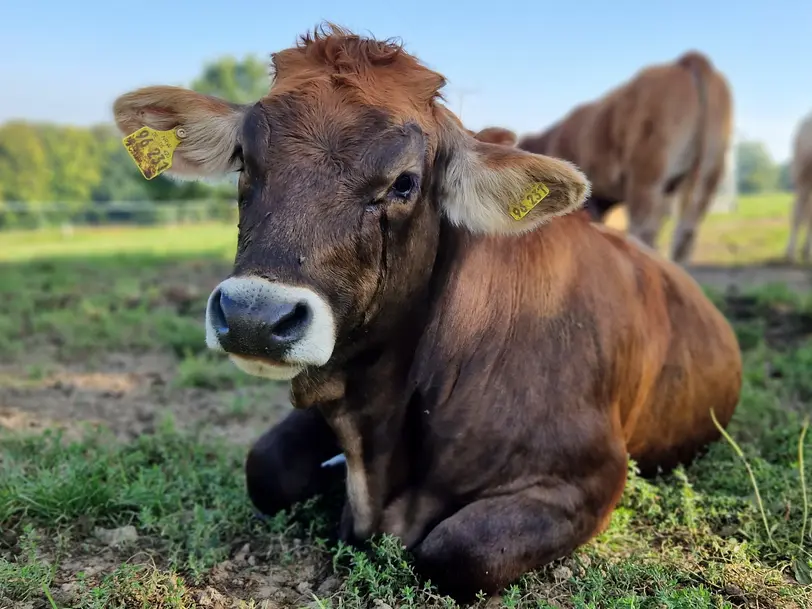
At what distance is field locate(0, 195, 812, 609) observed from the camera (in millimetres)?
2256

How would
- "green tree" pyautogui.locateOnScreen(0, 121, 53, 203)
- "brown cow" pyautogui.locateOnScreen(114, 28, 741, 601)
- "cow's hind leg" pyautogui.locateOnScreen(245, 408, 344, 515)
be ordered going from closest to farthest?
"brown cow" pyautogui.locateOnScreen(114, 28, 741, 601) < "cow's hind leg" pyautogui.locateOnScreen(245, 408, 344, 515) < "green tree" pyautogui.locateOnScreen(0, 121, 53, 203)

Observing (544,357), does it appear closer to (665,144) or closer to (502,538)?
(502,538)

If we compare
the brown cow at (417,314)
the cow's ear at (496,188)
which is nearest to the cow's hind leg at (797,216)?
the brown cow at (417,314)

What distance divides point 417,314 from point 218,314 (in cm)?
82

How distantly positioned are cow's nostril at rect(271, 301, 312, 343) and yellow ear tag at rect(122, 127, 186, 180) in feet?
3.68

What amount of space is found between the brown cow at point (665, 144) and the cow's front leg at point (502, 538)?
723 cm

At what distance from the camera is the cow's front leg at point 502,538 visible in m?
2.25

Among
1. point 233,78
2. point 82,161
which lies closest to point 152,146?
point 233,78

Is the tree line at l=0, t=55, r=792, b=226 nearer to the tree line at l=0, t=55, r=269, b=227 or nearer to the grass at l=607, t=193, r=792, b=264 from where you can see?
the tree line at l=0, t=55, r=269, b=227

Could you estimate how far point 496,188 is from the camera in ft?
8.32

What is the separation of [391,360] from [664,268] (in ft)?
6.05

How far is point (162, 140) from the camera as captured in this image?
2734 millimetres

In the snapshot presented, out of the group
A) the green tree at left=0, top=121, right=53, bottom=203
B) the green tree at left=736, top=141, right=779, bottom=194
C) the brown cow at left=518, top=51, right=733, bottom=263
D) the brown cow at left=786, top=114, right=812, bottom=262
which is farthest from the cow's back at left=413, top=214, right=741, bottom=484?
the green tree at left=736, top=141, right=779, bottom=194

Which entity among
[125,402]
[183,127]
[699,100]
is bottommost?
[125,402]
